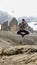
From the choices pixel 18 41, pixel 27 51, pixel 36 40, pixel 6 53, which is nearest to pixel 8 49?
pixel 6 53

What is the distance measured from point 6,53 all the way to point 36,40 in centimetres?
258

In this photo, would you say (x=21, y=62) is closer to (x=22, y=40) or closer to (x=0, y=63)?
(x=0, y=63)

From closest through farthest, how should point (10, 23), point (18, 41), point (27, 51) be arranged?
point (27, 51) → point (18, 41) → point (10, 23)

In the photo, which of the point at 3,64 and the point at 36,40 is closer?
the point at 3,64

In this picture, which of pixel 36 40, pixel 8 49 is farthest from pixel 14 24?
pixel 8 49

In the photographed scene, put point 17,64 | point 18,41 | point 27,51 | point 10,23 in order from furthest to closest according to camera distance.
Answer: point 10,23
point 18,41
point 27,51
point 17,64

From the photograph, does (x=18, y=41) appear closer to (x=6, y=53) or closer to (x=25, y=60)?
(x=6, y=53)

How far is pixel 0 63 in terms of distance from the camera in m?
4.73

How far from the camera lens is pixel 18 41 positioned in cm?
751

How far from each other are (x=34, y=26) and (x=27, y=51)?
2578cm

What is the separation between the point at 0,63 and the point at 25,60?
0.71 meters

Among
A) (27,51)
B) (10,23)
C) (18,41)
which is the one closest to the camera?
(27,51)

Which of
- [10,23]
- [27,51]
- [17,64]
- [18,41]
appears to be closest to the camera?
[17,64]

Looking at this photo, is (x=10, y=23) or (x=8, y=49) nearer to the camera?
(x=8, y=49)
